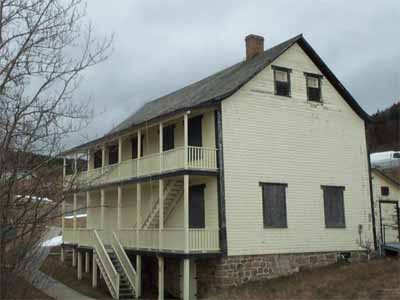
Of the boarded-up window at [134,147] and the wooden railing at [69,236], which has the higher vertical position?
the boarded-up window at [134,147]

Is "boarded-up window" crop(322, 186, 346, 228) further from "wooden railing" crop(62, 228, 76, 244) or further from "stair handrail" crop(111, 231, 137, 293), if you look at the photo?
"wooden railing" crop(62, 228, 76, 244)

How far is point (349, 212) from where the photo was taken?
72.3ft

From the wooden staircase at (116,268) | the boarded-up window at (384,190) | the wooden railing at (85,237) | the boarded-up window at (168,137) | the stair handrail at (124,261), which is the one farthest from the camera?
the boarded-up window at (384,190)

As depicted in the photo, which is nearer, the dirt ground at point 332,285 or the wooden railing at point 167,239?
the dirt ground at point 332,285

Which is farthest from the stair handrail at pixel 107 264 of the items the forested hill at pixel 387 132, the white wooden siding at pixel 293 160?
the forested hill at pixel 387 132

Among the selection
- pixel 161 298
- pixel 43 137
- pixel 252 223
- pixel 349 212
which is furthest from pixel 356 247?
pixel 43 137

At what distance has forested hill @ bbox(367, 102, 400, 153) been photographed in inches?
3362

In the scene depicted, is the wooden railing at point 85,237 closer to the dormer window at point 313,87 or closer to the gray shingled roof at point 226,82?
the gray shingled roof at point 226,82

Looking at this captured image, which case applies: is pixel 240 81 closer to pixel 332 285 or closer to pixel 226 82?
pixel 226 82

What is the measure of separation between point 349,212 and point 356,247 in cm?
152

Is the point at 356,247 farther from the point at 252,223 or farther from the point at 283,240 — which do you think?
the point at 252,223

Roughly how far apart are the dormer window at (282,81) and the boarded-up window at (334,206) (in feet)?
14.3

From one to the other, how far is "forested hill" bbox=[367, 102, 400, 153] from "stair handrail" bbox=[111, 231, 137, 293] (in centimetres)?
7014

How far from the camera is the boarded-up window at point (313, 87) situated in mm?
22219
